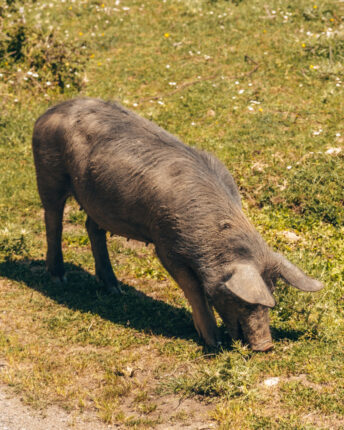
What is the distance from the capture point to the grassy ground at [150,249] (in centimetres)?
462

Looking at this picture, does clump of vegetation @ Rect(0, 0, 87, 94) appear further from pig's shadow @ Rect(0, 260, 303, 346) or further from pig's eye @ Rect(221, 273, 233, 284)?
pig's eye @ Rect(221, 273, 233, 284)

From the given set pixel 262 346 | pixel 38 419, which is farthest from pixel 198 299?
pixel 38 419

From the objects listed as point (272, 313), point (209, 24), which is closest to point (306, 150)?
point (272, 313)

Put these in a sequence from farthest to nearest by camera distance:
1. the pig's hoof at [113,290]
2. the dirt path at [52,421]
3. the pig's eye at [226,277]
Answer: the pig's hoof at [113,290], the pig's eye at [226,277], the dirt path at [52,421]

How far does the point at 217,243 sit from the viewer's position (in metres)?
5.13

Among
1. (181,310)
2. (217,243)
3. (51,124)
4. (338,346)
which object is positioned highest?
(51,124)

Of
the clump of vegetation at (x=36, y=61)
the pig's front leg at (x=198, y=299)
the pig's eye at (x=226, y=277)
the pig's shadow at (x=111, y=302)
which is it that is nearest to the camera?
the pig's eye at (x=226, y=277)

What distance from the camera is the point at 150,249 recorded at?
24.4 ft

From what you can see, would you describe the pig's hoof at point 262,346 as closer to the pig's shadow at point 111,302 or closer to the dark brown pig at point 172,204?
the dark brown pig at point 172,204

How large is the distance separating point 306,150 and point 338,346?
4.06 m

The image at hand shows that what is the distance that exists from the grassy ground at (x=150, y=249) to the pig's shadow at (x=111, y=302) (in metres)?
0.02

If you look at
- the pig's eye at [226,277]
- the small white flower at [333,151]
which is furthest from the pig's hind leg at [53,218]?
the small white flower at [333,151]

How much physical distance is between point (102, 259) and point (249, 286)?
2.29 meters

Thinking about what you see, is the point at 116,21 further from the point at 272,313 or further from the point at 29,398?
the point at 29,398
